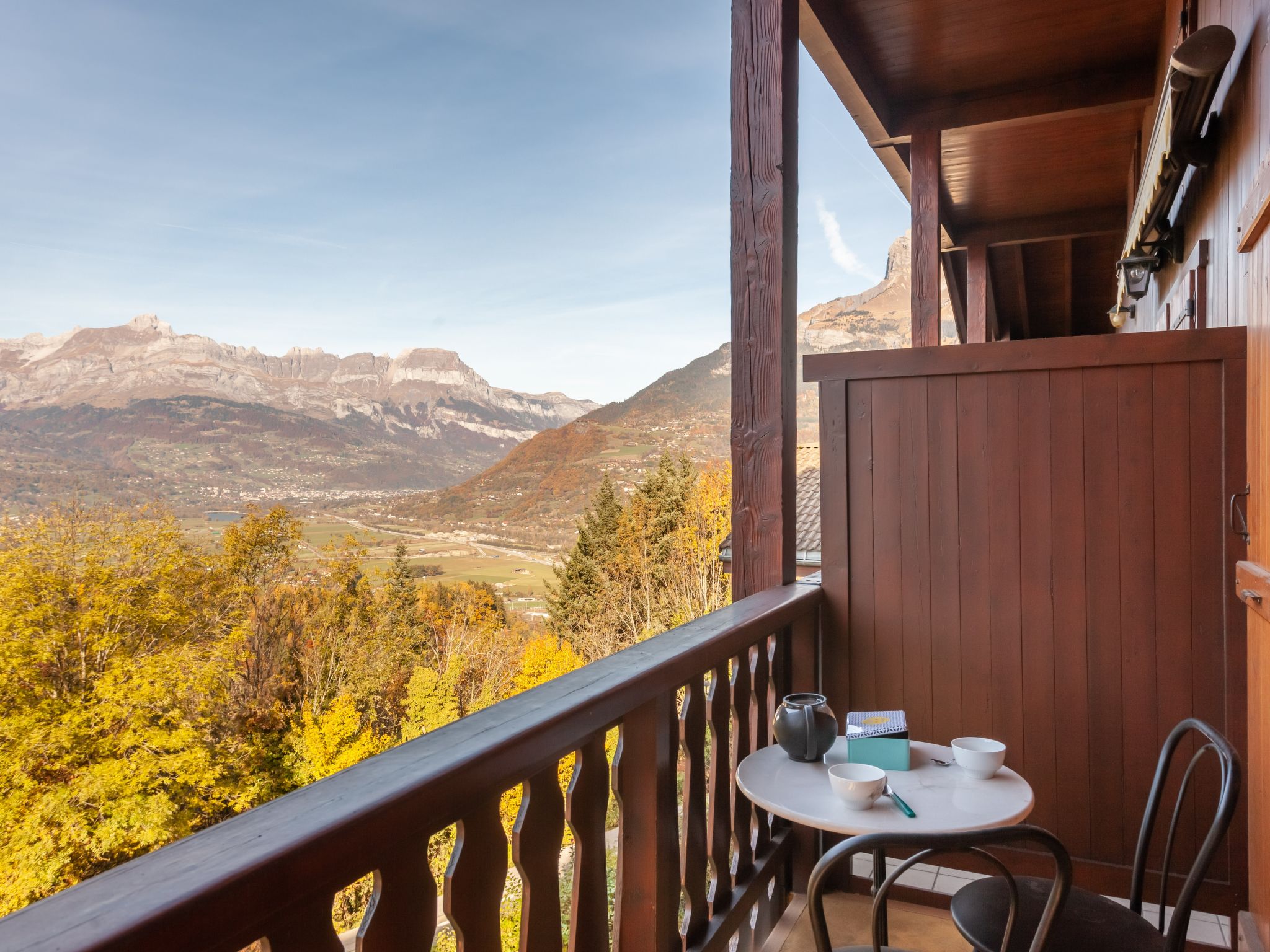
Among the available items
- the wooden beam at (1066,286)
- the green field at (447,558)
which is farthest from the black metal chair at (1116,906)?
the green field at (447,558)

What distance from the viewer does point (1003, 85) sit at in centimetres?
349

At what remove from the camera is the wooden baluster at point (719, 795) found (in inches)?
67.1

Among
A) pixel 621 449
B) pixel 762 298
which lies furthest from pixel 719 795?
pixel 621 449

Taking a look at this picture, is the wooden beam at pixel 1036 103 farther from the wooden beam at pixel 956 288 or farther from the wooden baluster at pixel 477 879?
the wooden baluster at pixel 477 879

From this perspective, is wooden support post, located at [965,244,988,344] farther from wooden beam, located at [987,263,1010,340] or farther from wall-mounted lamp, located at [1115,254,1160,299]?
wall-mounted lamp, located at [1115,254,1160,299]

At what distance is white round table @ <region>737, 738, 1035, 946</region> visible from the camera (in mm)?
1315

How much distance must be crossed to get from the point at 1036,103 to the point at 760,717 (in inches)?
116

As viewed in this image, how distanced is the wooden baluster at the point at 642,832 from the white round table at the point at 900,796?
185 millimetres

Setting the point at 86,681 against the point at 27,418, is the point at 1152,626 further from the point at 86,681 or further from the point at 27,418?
the point at 27,418

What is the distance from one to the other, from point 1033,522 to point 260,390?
1163 inches

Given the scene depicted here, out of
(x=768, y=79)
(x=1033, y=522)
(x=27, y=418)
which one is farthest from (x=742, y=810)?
(x=27, y=418)

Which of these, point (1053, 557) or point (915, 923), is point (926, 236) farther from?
point (915, 923)

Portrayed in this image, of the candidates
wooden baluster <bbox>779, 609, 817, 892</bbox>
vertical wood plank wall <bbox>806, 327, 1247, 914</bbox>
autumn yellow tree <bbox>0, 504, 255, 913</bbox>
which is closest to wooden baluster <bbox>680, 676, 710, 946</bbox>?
wooden baluster <bbox>779, 609, 817, 892</bbox>

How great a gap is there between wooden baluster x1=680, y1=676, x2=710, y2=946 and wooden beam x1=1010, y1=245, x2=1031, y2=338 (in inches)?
218
